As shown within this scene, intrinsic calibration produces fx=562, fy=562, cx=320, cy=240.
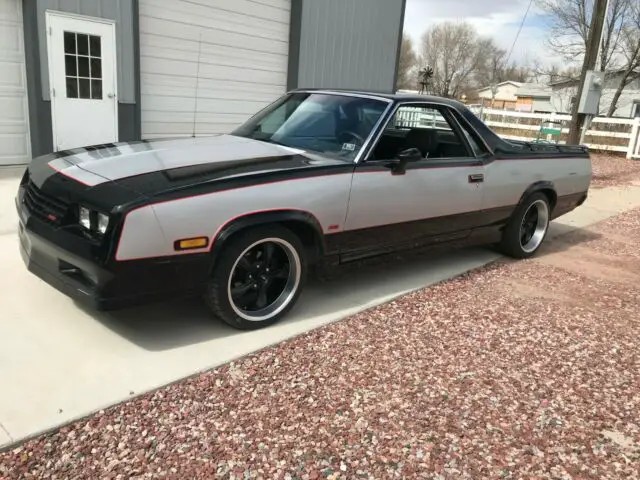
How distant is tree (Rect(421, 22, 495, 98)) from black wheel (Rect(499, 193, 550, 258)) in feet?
211

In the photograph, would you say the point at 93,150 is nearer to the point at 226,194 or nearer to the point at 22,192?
the point at 22,192

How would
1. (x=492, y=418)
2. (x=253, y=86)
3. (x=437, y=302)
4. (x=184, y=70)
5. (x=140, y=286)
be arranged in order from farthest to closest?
(x=253, y=86) < (x=184, y=70) < (x=437, y=302) < (x=140, y=286) < (x=492, y=418)

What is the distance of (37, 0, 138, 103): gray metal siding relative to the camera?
7602 millimetres

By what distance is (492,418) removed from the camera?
2.89m

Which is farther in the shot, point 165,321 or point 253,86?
point 253,86

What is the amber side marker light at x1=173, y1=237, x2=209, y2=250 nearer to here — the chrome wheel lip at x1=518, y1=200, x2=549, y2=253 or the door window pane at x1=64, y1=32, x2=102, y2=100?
the chrome wheel lip at x1=518, y1=200, x2=549, y2=253

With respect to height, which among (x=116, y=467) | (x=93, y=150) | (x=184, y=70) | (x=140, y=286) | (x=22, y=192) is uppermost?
(x=184, y=70)

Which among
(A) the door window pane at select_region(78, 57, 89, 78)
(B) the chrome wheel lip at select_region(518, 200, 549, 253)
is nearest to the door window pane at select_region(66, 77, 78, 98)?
(A) the door window pane at select_region(78, 57, 89, 78)

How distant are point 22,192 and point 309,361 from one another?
223 centimetres

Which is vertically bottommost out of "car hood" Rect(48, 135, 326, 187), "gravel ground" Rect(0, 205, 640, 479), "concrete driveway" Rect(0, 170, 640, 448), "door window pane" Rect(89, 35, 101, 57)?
"gravel ground" Rect(0, 205, 640, 479)

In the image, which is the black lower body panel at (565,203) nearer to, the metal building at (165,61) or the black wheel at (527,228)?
the black wheel at (527,228)

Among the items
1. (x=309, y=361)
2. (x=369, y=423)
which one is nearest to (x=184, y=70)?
(x=309, y=361)

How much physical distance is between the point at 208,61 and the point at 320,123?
6387 mm

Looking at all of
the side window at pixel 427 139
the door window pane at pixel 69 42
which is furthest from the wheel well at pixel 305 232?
the door window pane at pixel 69 42
